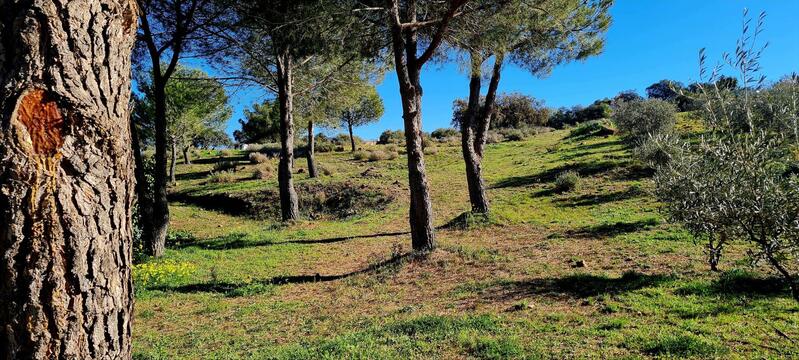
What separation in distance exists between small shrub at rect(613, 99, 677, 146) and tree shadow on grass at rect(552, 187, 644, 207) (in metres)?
7.91

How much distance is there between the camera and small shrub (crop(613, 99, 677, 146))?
23.8 metres

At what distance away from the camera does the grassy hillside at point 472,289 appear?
560cm

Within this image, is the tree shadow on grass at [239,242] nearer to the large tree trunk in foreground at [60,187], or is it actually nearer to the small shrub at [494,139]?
the large tree trunk in foreground at [60,187]

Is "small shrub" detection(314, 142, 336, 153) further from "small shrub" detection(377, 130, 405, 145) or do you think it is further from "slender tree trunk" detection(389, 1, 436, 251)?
"slender tree trunk" detection(389, 1, 436, 251)

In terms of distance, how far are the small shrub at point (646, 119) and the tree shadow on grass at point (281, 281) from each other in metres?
17.7

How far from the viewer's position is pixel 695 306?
6.52 metres

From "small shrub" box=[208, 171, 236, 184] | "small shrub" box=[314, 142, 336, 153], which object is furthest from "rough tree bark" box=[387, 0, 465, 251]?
"small shrub" box=[314, 142, 336, 153]

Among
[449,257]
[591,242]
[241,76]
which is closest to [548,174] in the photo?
[591,242]

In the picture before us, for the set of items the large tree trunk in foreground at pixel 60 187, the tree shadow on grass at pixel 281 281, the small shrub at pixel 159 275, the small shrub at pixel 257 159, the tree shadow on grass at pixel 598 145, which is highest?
the small shrub at pixel 257 159

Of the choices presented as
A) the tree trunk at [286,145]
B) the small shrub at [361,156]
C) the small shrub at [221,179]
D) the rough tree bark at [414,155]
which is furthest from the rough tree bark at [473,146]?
the small shrub at [361,156]

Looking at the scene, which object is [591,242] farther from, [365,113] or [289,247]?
[365,113]

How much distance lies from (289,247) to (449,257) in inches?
213

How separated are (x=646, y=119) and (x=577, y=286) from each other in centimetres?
1990

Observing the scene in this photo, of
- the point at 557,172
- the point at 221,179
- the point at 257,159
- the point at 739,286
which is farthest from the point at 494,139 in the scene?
the point at 739,286
